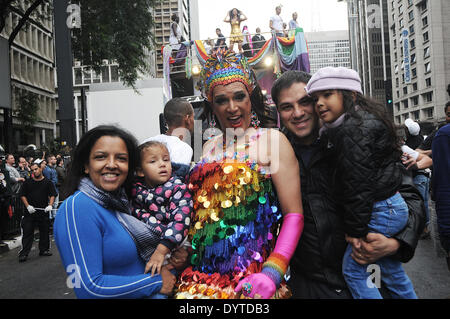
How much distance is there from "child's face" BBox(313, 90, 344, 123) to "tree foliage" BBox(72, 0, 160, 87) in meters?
13.8

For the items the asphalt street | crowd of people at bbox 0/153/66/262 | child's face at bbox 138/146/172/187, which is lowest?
the asphalt street

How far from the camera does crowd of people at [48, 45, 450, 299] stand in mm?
1751

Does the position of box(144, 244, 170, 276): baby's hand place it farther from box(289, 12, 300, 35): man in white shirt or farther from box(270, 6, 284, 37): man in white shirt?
box(289, 12, 300, 35): man in white shirt

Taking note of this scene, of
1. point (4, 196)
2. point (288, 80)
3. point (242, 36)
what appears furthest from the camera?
point (242, 36)

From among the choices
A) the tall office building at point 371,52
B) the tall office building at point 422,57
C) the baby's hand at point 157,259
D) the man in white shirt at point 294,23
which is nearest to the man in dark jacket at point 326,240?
the baby's hand at point 157,259

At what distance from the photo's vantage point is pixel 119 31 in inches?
566

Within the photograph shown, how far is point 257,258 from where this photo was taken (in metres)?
1.84

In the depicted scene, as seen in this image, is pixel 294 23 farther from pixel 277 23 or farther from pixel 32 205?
pixel 32 205

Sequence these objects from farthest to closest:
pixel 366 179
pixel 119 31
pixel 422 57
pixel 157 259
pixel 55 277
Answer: pixel 422 57 < pixel 119 31 < pixel 55 277 < pixel 157 259 < pixel 366 179

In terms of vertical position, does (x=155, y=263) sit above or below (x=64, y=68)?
below

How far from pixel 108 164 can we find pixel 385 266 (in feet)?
5.16

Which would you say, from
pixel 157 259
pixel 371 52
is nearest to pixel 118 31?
pixel 157 259

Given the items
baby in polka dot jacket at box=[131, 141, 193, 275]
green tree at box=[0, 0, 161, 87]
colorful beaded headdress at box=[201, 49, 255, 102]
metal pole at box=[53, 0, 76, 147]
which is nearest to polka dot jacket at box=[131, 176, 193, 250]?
baby in polka dot jacket at box=[131, 141, 193, 275]

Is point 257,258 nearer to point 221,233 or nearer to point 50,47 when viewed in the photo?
point 221,233
